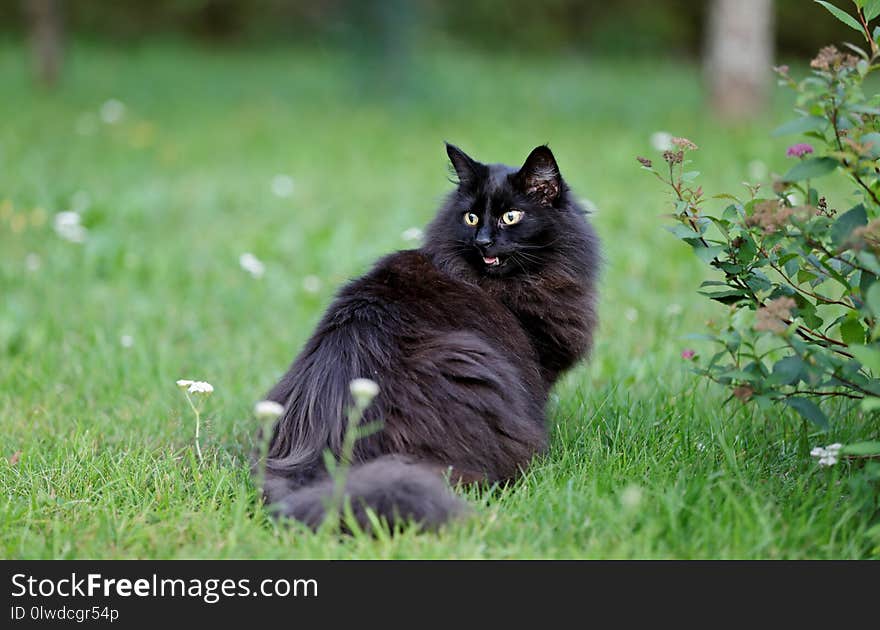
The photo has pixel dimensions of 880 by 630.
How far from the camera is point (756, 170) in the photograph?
6395 mm

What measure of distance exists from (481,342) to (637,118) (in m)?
7.36

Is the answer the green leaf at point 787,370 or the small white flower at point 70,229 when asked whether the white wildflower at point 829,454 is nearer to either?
the green leaf at point 787,370

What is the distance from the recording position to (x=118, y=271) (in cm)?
504

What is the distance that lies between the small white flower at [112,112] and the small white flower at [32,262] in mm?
4490

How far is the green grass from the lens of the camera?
89.0 inches

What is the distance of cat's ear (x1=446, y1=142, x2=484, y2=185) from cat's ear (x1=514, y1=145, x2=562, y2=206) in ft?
0.51

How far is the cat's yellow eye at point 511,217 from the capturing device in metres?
2.96

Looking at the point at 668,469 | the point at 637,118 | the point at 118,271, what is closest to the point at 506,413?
the point at 668,469

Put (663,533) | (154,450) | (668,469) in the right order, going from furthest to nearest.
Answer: (154,450), (668,469), (663,533)

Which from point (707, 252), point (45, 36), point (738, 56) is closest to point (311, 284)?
point (707, 252)

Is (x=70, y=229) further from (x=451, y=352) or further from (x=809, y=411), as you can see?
(x=809, y=411)

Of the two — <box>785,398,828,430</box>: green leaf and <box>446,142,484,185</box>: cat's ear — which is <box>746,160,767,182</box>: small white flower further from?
<box>785,398,828,430</box>: green leaf

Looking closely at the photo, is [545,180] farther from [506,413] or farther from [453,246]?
[506,413]

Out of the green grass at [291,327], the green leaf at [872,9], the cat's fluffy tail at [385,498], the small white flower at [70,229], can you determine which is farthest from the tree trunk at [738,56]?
the cat's fluffy tail at [385,498]
